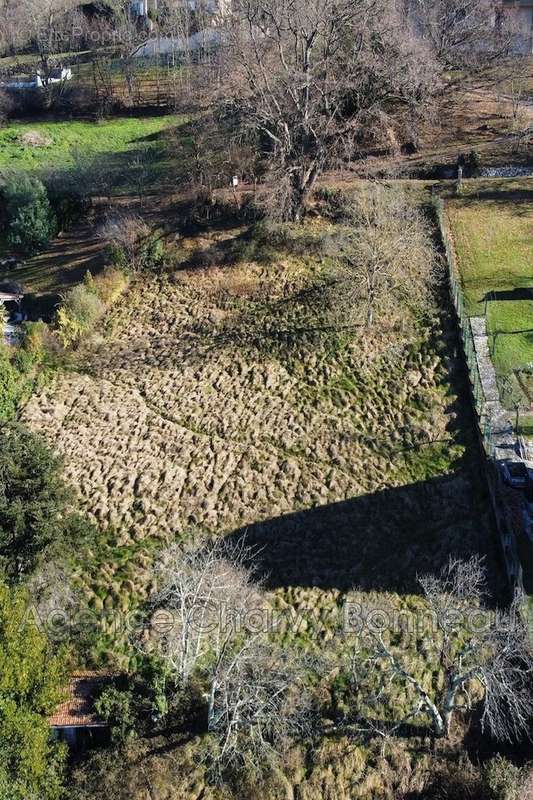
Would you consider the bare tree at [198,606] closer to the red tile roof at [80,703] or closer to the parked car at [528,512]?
the red tile roof at [80,703]

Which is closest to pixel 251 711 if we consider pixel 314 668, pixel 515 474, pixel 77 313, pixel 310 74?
pixel 314 668

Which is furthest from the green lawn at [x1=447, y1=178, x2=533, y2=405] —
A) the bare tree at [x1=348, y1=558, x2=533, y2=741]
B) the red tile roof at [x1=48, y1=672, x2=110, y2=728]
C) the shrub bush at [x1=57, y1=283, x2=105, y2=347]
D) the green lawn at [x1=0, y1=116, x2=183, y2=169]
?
the green lawn at [x1=0, y1=116, x2=183, y2=169]

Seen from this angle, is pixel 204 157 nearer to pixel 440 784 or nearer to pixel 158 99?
pixel 158 99

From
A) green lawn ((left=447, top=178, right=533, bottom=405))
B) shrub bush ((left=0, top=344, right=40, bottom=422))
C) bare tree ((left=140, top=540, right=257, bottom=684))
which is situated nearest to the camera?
bare tree ((left=140, top=540, right=257, bottom=684))

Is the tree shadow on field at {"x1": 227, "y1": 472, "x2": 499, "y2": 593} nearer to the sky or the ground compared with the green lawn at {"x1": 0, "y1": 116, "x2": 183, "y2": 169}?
nearer to the ground

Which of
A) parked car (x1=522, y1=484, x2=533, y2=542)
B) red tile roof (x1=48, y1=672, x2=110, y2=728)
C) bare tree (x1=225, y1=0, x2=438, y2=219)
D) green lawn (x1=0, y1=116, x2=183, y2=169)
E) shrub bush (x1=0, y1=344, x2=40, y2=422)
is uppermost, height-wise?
bare tree (x1=225, y1=0, x2=438, y2=219)

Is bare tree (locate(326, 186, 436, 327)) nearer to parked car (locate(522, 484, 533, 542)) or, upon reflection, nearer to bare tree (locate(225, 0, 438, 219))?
bare tree (locate(225, 0, 438, 219))
